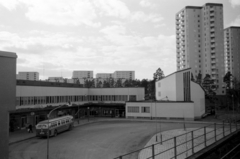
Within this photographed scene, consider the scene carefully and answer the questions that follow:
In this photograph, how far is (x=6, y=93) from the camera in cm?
908

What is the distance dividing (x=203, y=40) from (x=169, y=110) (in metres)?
60.6

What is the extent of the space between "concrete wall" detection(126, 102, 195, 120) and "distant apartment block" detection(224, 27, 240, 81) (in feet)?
275

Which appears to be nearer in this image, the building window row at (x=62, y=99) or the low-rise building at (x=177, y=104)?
the building window row at (x=62, y=99)

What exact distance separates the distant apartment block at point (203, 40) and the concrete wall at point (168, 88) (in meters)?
43.5

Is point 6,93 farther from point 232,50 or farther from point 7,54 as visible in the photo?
point 232,50

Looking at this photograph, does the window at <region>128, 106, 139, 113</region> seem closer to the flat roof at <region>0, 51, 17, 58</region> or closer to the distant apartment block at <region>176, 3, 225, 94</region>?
the flat roof at <region>0, 51, 17, 58</region>

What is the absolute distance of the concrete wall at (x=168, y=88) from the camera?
1923 inches

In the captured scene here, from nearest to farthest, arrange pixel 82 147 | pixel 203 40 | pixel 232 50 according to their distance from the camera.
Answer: pixel 82 147 → pixel 203 40 → pixel 232 50

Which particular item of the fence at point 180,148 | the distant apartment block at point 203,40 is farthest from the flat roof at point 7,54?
the distant apartment block at point 203,40

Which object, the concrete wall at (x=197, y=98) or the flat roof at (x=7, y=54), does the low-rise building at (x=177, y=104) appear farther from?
the flat roof at (x=7, y=54)

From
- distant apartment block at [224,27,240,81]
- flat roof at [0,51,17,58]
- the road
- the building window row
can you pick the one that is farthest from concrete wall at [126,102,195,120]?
distant apartment block at [224,27,240,81]

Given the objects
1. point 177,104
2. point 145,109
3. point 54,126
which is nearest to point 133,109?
point 145,109

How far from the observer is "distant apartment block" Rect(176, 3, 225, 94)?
9044 centimetres

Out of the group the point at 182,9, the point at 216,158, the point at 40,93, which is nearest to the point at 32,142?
the point at 40,93
